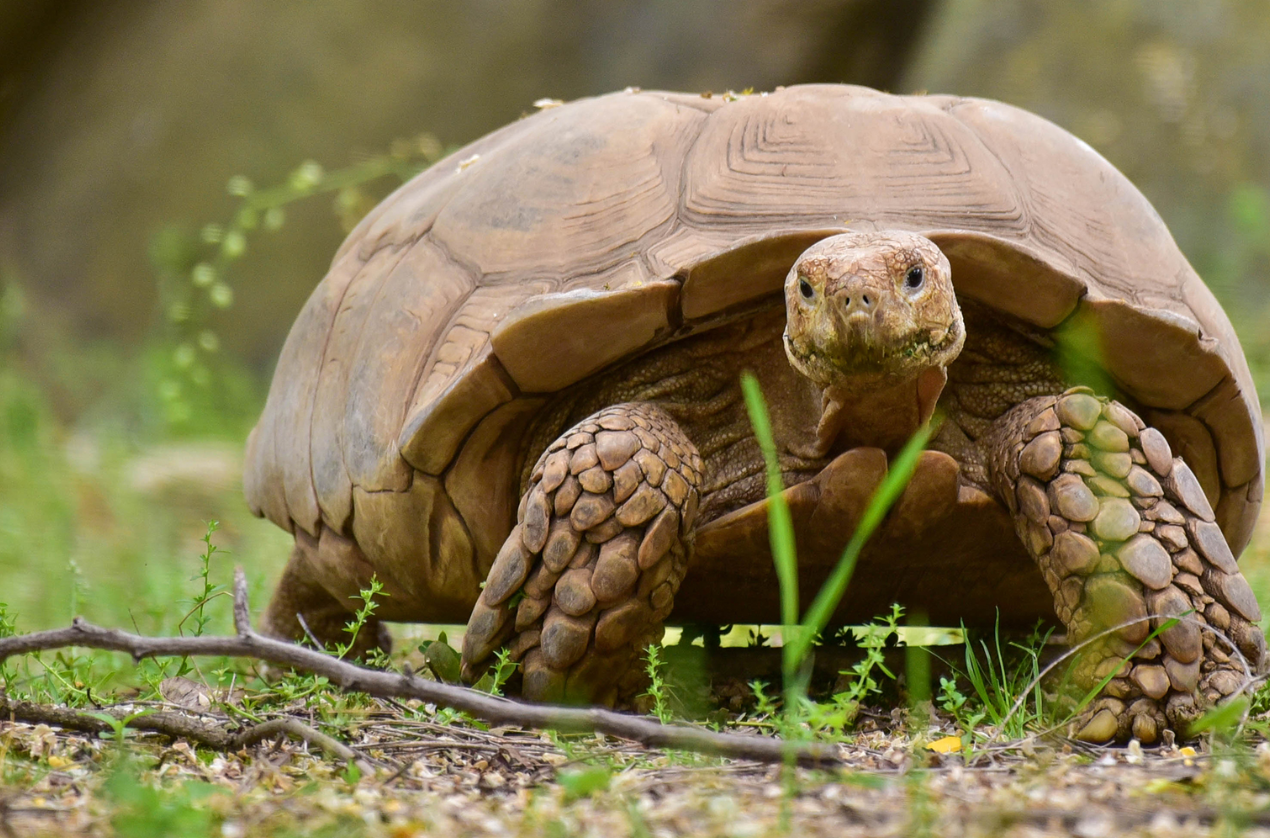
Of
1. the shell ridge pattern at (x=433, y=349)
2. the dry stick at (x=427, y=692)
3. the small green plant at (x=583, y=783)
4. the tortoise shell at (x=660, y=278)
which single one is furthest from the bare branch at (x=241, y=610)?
the shell ridge pattern at (x=433, y=349)

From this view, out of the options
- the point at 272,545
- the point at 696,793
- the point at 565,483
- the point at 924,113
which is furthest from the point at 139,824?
the point at 272,545

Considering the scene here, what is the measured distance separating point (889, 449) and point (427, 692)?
1.10 meters

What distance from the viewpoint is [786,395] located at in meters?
2.69

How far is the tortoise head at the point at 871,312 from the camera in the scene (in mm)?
2162

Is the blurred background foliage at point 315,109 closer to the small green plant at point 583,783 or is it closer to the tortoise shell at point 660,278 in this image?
the tortoise shell at point 660,278

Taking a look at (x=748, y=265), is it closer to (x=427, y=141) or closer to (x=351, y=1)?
(x=427, y=141)

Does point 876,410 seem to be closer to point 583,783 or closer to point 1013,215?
point 1013,215

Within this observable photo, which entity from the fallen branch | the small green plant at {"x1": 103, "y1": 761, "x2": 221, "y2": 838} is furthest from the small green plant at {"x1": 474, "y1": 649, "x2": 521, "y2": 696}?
the small green plant at {"x1": 103, "y1": 761, "x2": 221, "y2": 838}

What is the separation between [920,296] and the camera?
221 cm

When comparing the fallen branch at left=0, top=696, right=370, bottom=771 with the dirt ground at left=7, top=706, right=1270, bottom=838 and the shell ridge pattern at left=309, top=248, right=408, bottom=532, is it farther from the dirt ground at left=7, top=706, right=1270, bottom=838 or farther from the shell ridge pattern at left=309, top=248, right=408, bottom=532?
the shell ridge pattern at left=309, top=248, right=408, bottom=532

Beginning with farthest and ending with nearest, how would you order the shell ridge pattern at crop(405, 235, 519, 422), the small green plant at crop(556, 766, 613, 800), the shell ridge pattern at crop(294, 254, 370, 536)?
the shell ridge pattern at crop(294, 254, 370, 536), the shell ridge pattern at crop(405, 235, 519, 422), the small green plant at crop(556, 766, 613, 800)

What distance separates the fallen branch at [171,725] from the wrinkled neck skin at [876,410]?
1.06 meters

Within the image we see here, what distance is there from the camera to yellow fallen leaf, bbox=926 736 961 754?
6.66 feet

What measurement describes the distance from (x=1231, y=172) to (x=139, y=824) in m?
9.28
